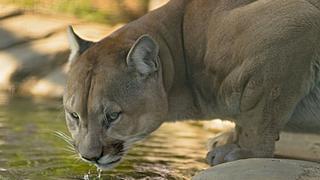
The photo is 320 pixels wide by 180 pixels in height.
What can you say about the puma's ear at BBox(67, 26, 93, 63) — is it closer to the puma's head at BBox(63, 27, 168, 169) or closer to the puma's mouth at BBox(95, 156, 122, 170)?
the puma's head at BBox(63, 27, 168, 169)

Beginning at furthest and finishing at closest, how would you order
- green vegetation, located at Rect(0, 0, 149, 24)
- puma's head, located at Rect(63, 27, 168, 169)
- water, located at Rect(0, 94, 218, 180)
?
green vegetation, located at Rect(0, 0, 149, 24) → water, located at Rect(0, 94, 218, 180) → puma's head, located at Rect(63, 27, 168, 169)

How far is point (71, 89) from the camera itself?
405 cm

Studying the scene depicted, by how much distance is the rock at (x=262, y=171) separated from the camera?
3805mm

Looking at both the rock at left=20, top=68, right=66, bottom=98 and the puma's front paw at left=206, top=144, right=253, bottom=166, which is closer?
the puma's front paw at left=206, top=144, right=253, bottom=166

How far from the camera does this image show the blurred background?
4789mm

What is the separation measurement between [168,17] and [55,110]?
3.02 meters

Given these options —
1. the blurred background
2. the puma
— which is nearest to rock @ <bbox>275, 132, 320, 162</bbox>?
the blurred background

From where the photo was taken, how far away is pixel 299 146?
5.50 metres

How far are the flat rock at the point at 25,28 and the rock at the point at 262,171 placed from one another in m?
5.71

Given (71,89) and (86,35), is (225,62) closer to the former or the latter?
(71,89)

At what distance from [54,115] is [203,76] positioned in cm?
284

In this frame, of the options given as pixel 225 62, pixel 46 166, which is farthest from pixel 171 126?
pixel 225 62

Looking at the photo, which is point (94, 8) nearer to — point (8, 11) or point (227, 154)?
point (8, 11)

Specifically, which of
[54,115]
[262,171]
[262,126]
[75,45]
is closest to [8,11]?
[54,115]
